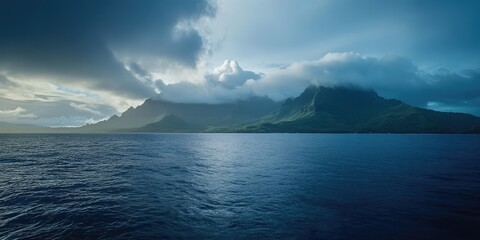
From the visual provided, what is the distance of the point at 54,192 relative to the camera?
127ft

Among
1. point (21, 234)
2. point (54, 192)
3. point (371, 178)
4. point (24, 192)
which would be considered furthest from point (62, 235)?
point (371, 178)

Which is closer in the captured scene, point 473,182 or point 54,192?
point 54,192

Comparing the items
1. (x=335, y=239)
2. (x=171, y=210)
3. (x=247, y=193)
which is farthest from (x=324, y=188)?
(x=171, y=210)

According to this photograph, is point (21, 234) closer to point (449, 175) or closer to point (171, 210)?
point (171, 210)

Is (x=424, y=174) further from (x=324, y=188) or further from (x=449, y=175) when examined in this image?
(x=324, y=188)

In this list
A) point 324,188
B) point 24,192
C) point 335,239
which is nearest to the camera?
point 335,239

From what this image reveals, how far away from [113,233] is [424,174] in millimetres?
62091

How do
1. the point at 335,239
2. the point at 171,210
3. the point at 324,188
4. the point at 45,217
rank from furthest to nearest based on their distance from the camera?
the point at 324,188 → the point at 171,210 → the point at 45,217 → the point at 335,239

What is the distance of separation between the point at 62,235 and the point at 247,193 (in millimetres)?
23873

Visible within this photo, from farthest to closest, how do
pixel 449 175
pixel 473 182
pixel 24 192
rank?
pixel 449 175 < pixel 473 182 < pixel 24 192

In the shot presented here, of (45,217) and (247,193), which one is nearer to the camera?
(45,217)

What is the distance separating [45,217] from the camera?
27.7 m

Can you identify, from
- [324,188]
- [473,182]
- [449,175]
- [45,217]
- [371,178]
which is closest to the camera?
[45,217]

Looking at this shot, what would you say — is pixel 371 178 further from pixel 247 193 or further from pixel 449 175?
pixel 247 193
